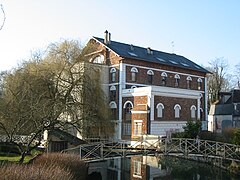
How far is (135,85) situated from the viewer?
3525 centimetres

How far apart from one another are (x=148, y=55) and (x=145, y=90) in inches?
318

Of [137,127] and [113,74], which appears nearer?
[137,127]

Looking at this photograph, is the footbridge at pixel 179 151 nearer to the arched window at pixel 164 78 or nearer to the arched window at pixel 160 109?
the arched window at pixel 160 109

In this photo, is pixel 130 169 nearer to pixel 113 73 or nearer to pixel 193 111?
pixel 113 73

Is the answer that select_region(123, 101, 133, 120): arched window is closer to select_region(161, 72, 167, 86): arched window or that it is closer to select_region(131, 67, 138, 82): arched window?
select_region(131, 67, 138, 82): arched window

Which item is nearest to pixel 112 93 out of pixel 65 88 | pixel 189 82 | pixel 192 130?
pixel 65 88

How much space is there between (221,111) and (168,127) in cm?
1475

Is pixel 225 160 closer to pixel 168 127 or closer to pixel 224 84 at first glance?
pixel 168 127

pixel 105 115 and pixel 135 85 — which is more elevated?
pixel 135 85

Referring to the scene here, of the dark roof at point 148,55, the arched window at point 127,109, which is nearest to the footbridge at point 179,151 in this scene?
the arched window at point 127,109

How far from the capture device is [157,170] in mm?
21531

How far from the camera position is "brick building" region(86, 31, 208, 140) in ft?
104

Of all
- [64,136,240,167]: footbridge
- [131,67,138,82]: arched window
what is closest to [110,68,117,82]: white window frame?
[131,67,138,82]: arched window

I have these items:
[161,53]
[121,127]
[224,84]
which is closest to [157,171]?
[121,127]
